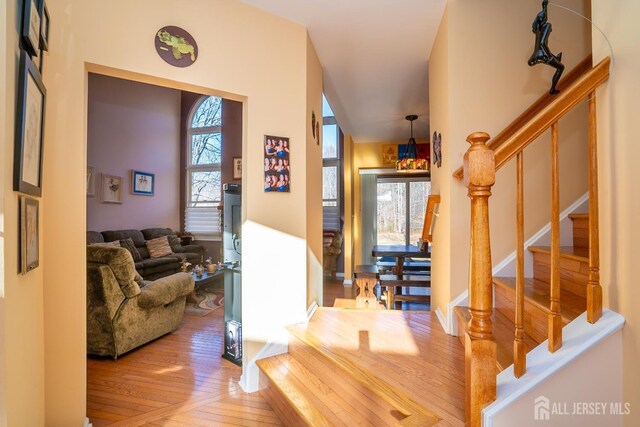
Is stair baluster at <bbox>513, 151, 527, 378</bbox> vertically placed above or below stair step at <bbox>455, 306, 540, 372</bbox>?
above

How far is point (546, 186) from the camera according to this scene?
7.00ft

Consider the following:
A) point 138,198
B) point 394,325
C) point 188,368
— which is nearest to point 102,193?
point 138,198

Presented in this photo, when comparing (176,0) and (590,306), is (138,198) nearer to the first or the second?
(176,0)

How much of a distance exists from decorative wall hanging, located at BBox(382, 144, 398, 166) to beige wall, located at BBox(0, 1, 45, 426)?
577 centimetres

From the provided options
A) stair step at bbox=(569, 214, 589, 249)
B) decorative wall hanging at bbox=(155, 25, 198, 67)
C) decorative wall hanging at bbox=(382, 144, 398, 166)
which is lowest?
stair step at bbox=(569, 214, 589, 249)

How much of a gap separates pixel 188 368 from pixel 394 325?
173 cm

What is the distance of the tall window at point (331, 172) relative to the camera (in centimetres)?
663

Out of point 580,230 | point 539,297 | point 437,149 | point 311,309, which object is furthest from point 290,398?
point 437,149

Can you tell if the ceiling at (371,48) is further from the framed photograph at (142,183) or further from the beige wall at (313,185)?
the framed photograph at (142,183)

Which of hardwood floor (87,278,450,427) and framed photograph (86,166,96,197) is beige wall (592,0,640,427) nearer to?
hardwood floor (87,278,450,427)

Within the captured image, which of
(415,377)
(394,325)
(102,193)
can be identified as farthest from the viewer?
(102,193)

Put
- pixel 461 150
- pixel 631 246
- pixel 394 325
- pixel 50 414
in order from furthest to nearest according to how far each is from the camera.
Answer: pixel 394 325 → pixel 461 150 → pixel 50 414 → pixel 631 246

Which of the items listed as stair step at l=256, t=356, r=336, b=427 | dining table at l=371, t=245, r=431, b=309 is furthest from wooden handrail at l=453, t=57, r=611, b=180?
dining table at l=371, t=245, r=431, b=309

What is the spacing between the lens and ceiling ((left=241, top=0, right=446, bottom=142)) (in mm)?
2312
